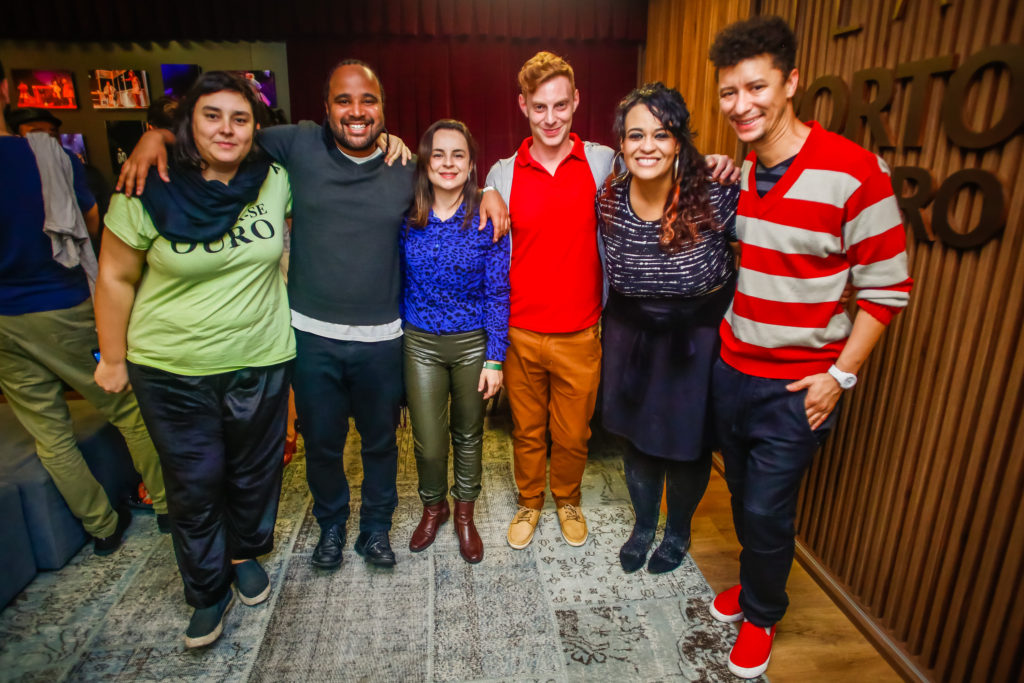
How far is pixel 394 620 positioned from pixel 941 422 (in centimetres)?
170

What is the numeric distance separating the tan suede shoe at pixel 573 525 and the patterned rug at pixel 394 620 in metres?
0.04

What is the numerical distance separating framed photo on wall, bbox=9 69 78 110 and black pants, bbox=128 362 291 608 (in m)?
3.90

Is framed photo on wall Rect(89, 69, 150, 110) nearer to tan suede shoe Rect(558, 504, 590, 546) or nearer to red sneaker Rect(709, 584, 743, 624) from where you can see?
tan suede shoe Rect(558, 504, 590, 546)

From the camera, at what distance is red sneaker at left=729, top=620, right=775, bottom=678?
1.69 metres

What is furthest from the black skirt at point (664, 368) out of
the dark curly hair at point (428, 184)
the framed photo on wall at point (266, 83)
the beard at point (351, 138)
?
the framed photo on wall at point (266, 83)

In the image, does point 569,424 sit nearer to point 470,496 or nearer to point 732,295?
point 470,496

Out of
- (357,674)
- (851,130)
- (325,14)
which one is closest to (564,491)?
(357,674)

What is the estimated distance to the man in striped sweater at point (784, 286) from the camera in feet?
4.60

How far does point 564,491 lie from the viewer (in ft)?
7.73

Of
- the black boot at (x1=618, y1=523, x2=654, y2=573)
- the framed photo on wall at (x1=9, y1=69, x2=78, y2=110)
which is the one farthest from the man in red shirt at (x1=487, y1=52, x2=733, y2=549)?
the framed photo on wall at (x1=9, y1=69, x2=78, y2=110)

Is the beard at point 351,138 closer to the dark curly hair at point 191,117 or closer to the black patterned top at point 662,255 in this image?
the dark curly hair at point 191,117

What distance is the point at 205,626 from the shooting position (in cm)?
179

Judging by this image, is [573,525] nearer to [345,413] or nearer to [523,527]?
[523,527]

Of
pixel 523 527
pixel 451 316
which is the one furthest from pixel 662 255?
pixel 523 527
